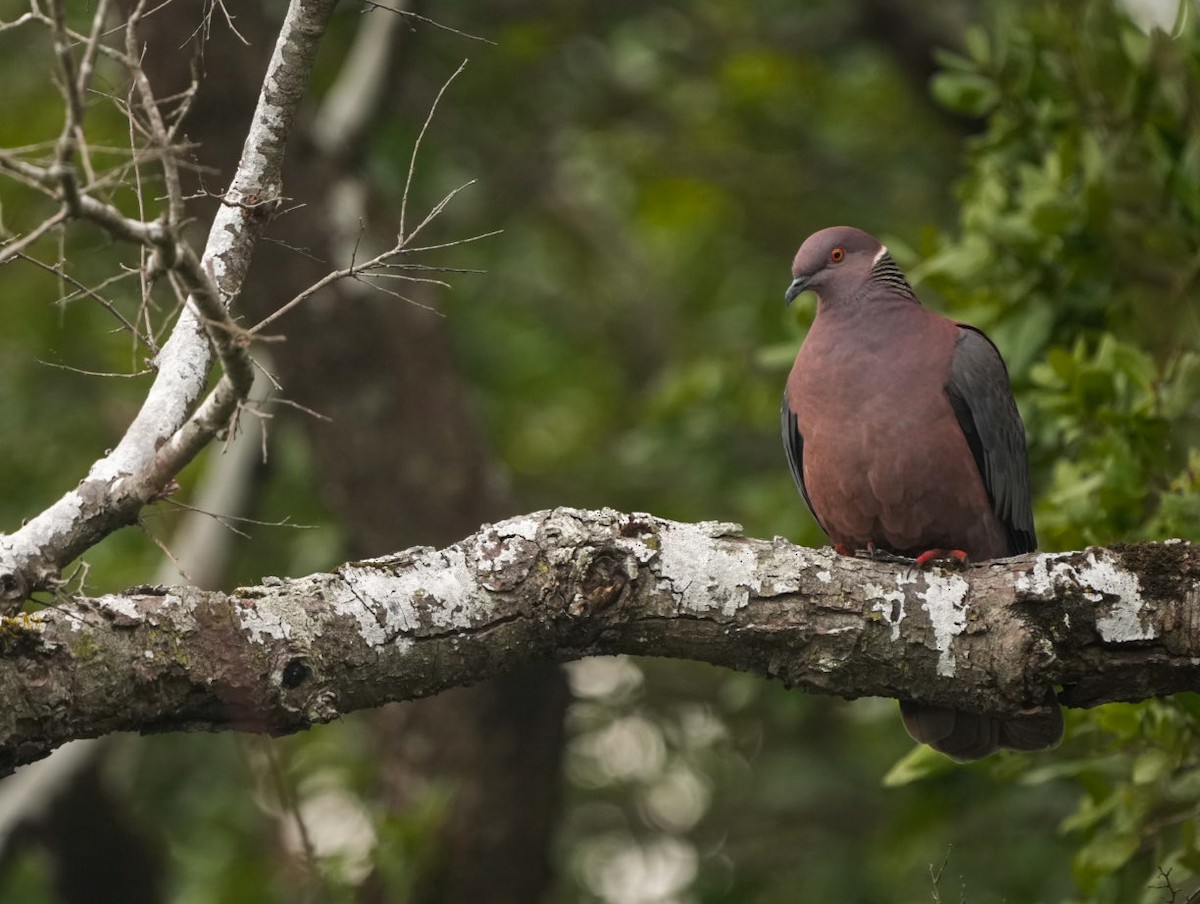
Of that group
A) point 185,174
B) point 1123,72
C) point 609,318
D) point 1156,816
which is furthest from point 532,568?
point 609,318

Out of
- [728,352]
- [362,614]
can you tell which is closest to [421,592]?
[362,614]

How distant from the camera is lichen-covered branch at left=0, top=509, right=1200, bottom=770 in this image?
286 centimetres

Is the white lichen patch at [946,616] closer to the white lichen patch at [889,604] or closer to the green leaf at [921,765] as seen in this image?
the white lichen patch at [889,604]

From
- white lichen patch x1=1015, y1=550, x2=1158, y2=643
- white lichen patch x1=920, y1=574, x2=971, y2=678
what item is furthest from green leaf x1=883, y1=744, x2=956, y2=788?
white lichen patch x1=1015, y1=550, x2=1158, y2=643

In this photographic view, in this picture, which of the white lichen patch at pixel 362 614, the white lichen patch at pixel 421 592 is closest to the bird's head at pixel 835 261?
the white lichen patch at pixel 421 592

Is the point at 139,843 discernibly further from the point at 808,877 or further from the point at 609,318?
the point at 609,318

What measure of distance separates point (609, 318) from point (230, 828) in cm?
463

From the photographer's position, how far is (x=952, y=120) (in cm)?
742

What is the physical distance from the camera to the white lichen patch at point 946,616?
10.9ft

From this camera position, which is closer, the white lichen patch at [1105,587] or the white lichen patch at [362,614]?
the white lichen patch at [362,614]

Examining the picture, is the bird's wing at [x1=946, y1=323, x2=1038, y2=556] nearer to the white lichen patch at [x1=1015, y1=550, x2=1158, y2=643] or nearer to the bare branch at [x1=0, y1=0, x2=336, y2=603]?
the white lichen patch at [x1=1015, y1=550, x2=1158, y2=643]

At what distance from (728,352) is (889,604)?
497cm

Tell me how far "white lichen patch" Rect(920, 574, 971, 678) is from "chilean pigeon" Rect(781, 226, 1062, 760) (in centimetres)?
83

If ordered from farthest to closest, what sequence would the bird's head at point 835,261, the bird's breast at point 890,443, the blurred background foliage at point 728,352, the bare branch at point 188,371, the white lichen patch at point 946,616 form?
the bird's head at point 835,261, the blurred background foliage at point 728,352, the bird's breast at point 890,443, the white lichen patch at point 946,616, the bare branch at point 188,371
